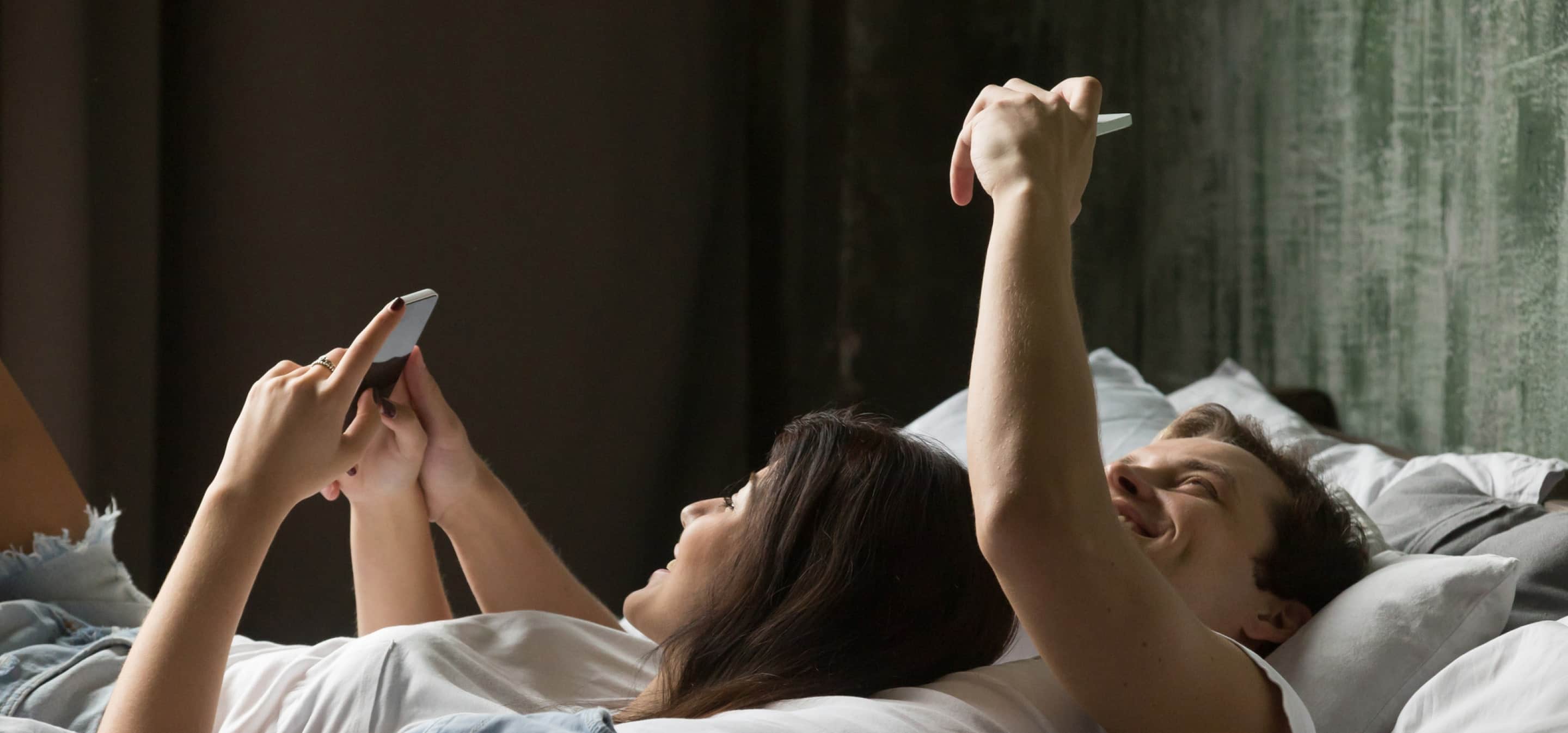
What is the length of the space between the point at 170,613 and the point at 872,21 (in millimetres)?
1904

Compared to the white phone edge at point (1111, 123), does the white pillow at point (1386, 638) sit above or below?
below

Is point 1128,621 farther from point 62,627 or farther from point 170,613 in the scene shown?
point 62,627

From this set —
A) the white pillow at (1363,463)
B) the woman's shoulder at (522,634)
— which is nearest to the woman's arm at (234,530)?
the woman's shoulder at (522,634)

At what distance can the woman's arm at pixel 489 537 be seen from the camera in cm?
128

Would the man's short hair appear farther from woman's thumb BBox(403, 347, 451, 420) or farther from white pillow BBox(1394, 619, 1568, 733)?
woman's thumb BBox(403, 347, 451, 420)

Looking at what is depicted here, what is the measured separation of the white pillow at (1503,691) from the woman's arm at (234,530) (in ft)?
2.60

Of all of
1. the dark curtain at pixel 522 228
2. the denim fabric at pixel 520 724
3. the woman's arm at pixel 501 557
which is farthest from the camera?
the dark curtain at pixel 522 228

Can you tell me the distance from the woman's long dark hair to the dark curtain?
1357 millimetres

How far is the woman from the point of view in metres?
0.84

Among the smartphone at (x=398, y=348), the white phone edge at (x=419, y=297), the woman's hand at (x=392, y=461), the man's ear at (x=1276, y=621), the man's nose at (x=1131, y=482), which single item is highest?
the white phone edge at (x=419, y=297)

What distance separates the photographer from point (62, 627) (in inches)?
47.3

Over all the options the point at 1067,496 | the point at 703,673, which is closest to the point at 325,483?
the point at 703,673

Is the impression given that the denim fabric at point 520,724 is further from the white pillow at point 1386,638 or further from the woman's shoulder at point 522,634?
the white pillow at point 1386,638

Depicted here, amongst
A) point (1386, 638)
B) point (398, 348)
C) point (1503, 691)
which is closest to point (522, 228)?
point (398, 348)
